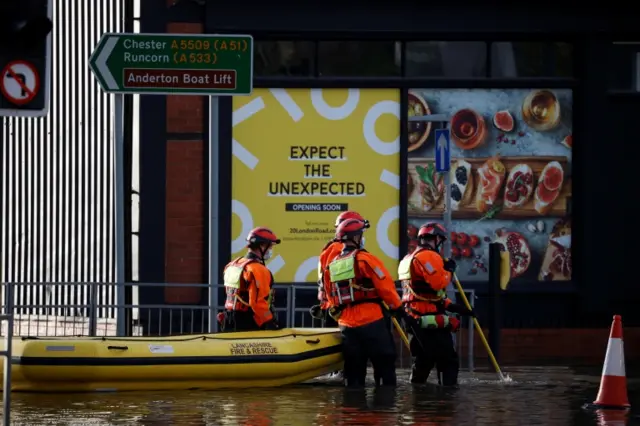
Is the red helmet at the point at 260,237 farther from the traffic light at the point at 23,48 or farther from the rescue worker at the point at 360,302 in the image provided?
the traffic light at the point at 23,48

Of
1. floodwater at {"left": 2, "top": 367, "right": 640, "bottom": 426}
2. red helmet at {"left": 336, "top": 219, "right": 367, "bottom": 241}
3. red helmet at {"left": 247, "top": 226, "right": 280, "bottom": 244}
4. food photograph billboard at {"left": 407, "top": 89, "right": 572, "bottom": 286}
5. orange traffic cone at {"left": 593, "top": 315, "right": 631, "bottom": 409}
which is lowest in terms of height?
floodwater at {"left": 2, "top": 367, "right": 640, "bottom": 426}

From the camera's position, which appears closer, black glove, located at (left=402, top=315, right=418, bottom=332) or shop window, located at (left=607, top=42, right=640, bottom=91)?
black glove, located at (left=402, top=315, right=418, bottom=332)

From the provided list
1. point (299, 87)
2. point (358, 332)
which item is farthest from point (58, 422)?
point (299, 87)

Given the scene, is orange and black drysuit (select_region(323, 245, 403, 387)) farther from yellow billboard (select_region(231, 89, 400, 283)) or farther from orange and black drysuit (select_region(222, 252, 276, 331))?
yellow billboard (select_region(231, 89, 400, 283))

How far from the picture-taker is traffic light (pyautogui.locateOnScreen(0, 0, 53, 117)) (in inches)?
385

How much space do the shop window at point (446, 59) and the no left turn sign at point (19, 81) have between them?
10622 millimetres

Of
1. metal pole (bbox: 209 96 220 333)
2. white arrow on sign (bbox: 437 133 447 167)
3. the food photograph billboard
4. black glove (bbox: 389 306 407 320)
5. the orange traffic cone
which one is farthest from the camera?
the food photograph billboard

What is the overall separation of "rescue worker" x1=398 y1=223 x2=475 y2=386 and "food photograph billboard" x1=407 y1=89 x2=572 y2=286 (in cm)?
477

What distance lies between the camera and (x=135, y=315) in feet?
65.5

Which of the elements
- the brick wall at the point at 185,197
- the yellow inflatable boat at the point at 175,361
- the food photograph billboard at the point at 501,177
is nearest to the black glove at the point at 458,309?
the yellow inflatable boat at the point at 175,361

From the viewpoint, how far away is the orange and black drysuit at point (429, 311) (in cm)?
1525

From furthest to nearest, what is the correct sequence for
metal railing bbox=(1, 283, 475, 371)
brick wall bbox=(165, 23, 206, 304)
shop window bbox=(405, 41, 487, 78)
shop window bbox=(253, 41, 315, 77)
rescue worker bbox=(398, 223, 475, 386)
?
shop window bbox=(405, 41, 487, 78) < shop window bbox=(253, 41, 315, 77) < brick wall bbox=(165, 23, 206, 304) < metal railing bbox=(1, 283, 475, 371) < rescue worker bbox=(398, 223, 475, 386)

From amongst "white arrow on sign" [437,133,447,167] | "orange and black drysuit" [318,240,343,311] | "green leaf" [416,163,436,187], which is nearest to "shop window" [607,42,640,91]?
"green leaf" [416,163,436,187]

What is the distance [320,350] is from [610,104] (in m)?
6.63
